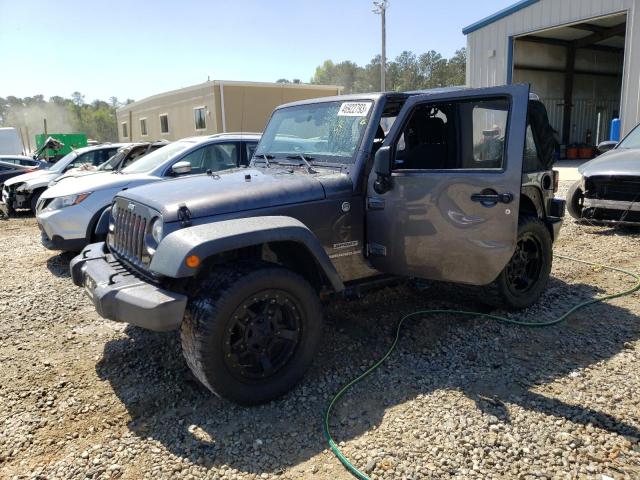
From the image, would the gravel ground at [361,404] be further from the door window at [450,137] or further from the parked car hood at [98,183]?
the parked car hood at [98,183]

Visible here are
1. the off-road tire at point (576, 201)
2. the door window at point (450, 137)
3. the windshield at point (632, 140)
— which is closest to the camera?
the door window at point (450, 137)

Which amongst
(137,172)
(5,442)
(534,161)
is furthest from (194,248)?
(137,172)

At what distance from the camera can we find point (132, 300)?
294cm

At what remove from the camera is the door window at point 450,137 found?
418 cm

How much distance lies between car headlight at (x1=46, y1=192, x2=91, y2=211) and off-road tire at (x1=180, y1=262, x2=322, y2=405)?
13.6 feet

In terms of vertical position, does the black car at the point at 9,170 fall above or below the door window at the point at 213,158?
below

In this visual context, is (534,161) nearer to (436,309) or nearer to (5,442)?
(436,309)

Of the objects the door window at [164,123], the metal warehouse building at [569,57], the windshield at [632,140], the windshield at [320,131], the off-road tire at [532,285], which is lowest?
the off-road tire at [532,285]

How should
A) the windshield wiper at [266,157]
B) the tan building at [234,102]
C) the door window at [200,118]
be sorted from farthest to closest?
the door window at [200,118]
the tan building at [234,102]
the windshield wiper at [266,157]

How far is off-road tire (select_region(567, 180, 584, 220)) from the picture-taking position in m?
8.16

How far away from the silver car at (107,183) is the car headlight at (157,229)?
8.56ft

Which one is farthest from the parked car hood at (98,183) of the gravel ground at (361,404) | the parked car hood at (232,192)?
the parked car hood at (232,192)

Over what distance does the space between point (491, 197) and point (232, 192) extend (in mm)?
1788

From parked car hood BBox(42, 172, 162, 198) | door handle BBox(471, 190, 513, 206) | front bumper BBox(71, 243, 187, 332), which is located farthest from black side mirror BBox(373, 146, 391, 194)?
parked car hood BBox(42, 172, 162, 198)
